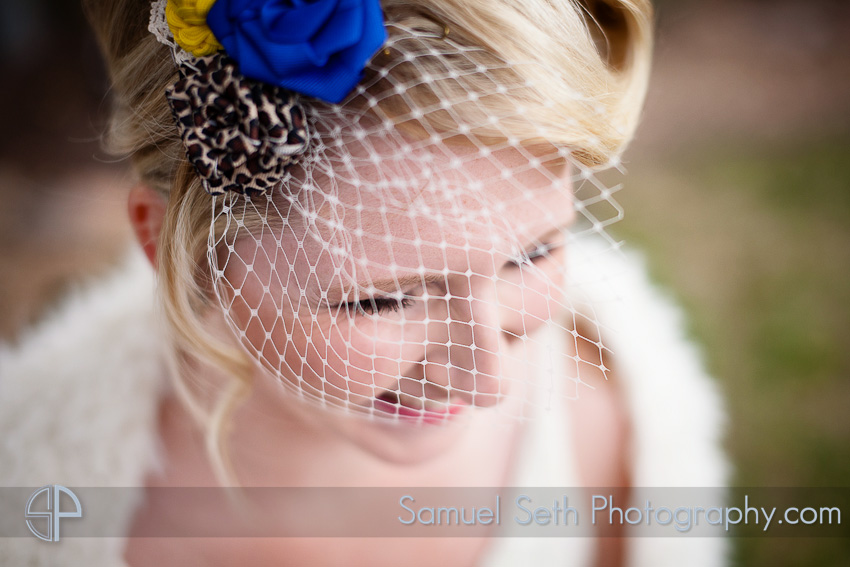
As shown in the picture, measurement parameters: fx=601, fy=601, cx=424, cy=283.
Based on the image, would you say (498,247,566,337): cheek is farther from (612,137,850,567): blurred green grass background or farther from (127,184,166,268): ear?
(612,137,850,567): blurred green grass background

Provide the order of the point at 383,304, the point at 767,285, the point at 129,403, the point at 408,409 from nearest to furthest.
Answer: the point at 383,304
the point at 408,409
the point at 129,403
the point at 767,285

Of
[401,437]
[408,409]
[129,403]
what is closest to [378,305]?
[408,409]

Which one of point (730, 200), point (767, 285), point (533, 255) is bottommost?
point (767, 285)

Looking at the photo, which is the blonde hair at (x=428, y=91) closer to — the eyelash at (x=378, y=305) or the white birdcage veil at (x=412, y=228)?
the white birdcage veil at (x=412, y=228)

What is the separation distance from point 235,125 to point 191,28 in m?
0.11

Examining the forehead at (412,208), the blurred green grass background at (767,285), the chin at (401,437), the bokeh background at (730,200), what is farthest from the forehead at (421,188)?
the blurred green grass background at (767,285)

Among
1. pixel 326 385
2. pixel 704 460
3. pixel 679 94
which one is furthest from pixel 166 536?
pixel 679 94

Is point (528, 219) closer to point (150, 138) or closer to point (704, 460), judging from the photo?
point (150, 138)

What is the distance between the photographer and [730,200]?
1.96 meters

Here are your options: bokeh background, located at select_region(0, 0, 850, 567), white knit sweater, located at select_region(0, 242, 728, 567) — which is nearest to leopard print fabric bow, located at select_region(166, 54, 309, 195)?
white knit sweater, located at select_region(0, 242, 728, 567)

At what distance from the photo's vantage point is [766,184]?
6.43ft

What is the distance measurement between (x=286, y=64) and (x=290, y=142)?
0.08m

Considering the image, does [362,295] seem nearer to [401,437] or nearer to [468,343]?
[468,343]

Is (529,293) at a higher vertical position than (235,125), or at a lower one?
lower
